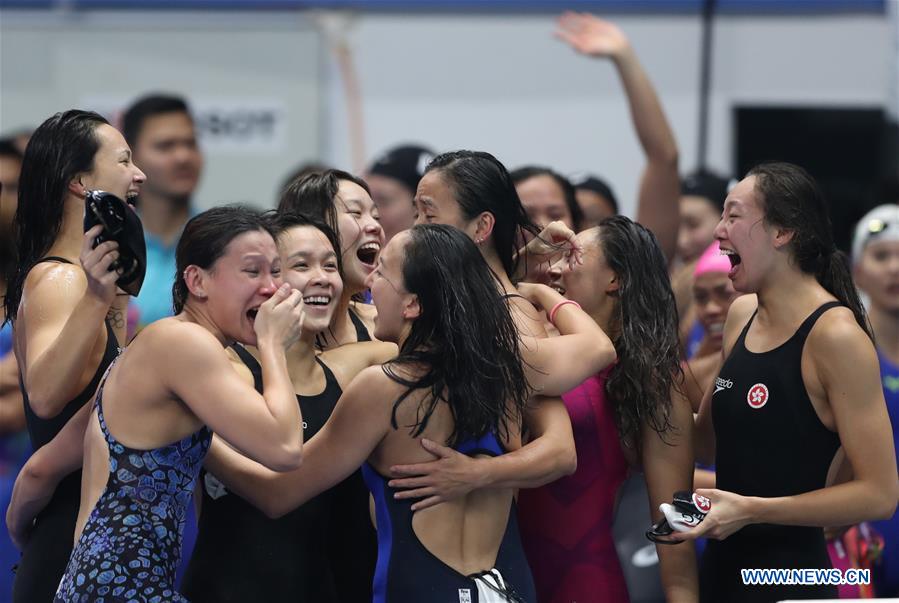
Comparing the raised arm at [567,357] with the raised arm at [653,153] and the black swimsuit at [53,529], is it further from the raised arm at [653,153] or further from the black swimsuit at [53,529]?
the raised arm at [653,153]

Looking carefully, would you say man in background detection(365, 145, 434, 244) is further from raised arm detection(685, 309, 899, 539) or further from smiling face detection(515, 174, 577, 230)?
raised arm detection(685, 309, 899, 539)

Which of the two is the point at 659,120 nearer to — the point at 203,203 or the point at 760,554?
the point at 760,554

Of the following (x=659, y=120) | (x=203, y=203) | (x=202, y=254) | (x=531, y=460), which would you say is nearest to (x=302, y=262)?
(x=202, y=254)

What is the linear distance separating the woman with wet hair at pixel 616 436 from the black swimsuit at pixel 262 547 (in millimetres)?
577

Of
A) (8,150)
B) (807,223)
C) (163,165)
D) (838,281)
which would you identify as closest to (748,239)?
(807,223)

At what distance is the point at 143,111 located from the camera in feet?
20.3

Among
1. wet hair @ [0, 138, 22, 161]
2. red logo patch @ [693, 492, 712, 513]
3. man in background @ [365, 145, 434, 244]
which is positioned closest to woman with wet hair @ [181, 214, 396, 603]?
red logo patch @ [693, 492, 712, 513]

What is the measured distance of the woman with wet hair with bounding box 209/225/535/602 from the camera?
126 inches

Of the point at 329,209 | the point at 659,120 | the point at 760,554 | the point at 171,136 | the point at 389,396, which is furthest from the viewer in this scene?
the point at 171,136

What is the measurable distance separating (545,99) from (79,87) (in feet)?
8.55

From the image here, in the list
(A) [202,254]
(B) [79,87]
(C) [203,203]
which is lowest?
(C) [203,203]

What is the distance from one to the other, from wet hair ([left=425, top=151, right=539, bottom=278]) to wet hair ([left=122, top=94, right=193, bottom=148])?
2.63 meters

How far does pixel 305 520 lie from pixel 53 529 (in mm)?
618

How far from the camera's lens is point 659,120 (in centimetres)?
531
